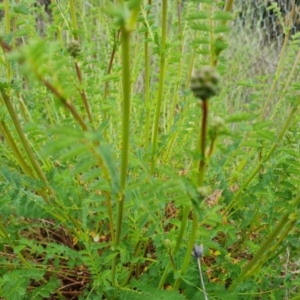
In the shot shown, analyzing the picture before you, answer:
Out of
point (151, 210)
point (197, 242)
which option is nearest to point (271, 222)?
point (197, 242)

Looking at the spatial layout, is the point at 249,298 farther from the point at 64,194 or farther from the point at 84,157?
the point at 84,157

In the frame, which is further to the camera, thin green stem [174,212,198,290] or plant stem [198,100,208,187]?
thin green stem [174,212,198,290]

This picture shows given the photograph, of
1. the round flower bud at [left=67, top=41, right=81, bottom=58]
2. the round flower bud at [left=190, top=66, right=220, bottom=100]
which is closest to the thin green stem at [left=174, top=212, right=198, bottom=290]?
the round flower bud at [left=190, top=66, right=220, bottom=100]

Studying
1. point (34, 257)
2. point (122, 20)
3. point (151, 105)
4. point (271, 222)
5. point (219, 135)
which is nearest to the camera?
point (122, 20)

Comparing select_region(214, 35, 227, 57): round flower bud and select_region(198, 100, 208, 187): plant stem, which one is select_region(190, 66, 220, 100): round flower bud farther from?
select_region(214, 35, 227, 57): round flower bud

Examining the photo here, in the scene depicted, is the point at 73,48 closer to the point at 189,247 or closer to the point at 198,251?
the point at 189,247

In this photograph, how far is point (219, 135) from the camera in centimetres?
67

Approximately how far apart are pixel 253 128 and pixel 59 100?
34 centimetres

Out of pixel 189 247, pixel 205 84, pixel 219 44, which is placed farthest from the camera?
pixel 189 247

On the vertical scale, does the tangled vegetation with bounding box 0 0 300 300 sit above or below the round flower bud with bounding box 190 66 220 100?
below

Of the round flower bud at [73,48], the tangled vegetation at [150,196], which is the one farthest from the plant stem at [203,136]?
the round flower bud at [73,48]

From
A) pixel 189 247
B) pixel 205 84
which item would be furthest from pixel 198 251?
pixel 205 84

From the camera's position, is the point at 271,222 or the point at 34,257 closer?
the point at 271,222

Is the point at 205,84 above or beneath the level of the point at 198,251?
above
